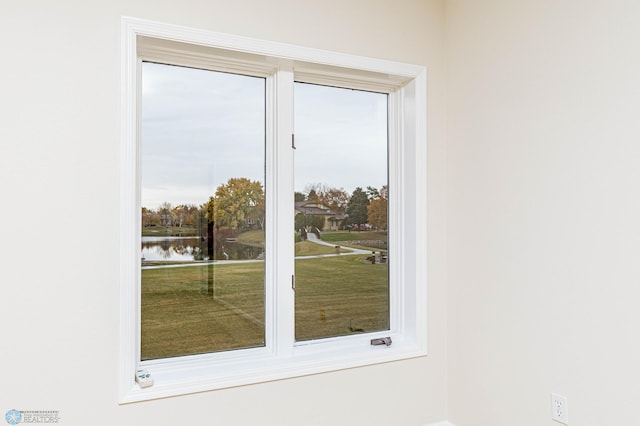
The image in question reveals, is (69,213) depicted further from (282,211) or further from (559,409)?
(559,409)

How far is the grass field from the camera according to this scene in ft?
7.47

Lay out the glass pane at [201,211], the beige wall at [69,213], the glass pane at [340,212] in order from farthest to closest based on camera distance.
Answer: the glass pane at [340,212] < the glass pane at [201,211] < the beige wall at [69,213]

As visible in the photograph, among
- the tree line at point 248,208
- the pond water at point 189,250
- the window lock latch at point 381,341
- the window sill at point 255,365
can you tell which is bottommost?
the window sill at point 255,365

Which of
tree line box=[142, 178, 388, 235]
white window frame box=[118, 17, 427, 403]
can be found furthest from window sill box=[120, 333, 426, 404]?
tree line box=[142, 178, 388, 235]

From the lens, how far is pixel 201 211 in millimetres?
2367

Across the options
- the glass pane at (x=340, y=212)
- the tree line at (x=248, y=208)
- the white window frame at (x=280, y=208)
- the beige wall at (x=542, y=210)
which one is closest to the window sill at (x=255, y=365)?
the white window frame at (x=280, y=208)

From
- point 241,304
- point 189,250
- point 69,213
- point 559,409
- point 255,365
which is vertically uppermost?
point 69,213

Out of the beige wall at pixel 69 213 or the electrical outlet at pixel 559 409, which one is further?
the electrical outlet at pixel 559 409

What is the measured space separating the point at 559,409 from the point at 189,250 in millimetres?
1809

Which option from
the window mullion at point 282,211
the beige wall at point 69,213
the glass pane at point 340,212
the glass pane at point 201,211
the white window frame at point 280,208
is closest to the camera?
the beige wall at point 69,213

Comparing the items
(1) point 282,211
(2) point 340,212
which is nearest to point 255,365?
(1) point 282,211

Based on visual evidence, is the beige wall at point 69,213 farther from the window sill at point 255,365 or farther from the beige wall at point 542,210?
the beige wall at point 542,210

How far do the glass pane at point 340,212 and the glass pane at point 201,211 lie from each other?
0.24 m

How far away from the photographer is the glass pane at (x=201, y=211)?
7.44 ft
